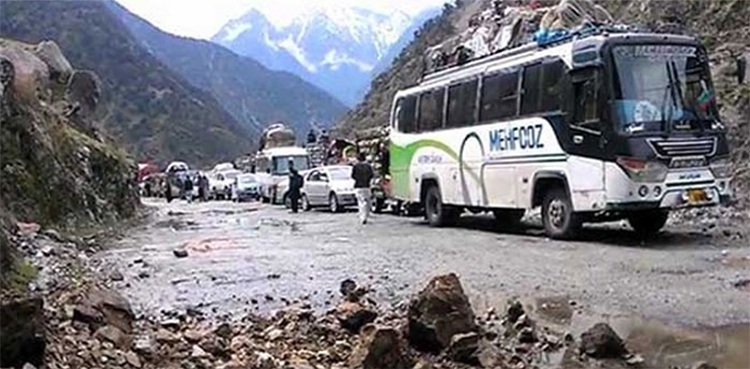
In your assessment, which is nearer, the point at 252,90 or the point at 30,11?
the point at 30,11

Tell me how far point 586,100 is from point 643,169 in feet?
5.01

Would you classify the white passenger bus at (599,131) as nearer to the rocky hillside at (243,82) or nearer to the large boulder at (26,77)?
the large boulder at (26,77)

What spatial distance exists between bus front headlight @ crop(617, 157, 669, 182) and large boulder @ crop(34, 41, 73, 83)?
987 inches


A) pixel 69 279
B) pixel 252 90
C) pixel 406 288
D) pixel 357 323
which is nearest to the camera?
pixel 357 323

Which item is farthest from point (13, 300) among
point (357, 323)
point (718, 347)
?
point (718, 347)

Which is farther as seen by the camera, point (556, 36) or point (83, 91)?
point (83, 91)

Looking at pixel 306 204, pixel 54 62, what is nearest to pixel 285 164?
pixel 306 204

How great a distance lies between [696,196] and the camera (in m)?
14.1

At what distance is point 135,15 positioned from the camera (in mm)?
179250

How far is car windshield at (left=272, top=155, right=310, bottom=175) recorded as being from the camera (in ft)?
A: 142

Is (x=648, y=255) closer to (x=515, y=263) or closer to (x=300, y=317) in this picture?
(x=515, y=263)

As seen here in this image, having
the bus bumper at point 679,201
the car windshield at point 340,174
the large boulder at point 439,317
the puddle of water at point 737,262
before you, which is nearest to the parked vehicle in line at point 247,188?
the car windshield at point 340,174

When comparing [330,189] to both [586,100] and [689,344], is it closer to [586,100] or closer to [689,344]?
[586,100]

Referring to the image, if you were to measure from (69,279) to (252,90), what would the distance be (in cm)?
16437
